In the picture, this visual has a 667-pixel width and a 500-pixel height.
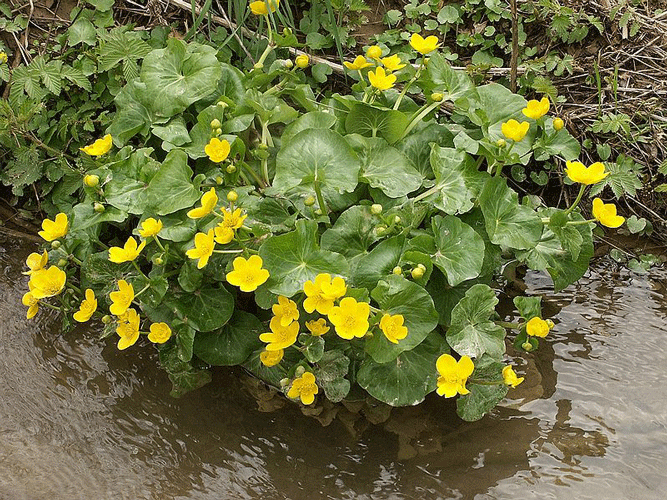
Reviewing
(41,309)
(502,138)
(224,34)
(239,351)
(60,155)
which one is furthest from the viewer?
(224,34)

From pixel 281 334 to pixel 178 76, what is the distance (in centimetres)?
110

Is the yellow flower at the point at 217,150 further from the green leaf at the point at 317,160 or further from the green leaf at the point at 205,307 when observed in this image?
the green leaf at the point at 205,307

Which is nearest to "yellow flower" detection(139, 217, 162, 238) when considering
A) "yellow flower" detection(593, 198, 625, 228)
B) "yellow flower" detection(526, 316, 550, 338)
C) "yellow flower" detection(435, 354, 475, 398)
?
"yellow flower" detection(435, 354, 475, 398)

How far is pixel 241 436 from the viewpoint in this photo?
7.95ft

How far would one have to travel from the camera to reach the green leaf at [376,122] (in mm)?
2459

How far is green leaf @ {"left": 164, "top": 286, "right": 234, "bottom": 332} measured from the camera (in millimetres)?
2268

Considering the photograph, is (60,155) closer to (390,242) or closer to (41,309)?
(41,309)

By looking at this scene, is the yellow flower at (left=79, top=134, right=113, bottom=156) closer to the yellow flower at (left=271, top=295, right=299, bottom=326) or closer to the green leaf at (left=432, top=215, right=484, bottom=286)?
the yellow flower at (left=271, top=295, right=299, bottom=326)

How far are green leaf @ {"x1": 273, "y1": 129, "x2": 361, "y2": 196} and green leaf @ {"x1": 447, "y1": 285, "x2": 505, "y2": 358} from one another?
0.52 metres

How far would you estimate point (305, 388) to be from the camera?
217cm

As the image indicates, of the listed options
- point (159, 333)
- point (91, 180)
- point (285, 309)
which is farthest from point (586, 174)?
point (91, 180)

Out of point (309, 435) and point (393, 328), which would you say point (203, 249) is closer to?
point (393, 328)

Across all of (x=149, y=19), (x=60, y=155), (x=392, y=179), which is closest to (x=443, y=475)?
(x=392, y=179)

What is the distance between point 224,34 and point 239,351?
165cm
